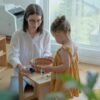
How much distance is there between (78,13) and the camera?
3055 millimetres

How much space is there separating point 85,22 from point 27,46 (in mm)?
1187

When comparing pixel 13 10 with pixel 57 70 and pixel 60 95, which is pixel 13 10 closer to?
pixel 57 70

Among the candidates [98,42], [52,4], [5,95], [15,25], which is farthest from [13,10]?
[5,95]

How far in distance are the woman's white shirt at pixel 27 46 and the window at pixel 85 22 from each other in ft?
3.53

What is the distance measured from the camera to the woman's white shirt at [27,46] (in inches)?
81.0

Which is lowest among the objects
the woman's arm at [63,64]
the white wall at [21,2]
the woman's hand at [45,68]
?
the woman's hand at [45,68]

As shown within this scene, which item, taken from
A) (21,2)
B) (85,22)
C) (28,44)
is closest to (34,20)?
(28,44)

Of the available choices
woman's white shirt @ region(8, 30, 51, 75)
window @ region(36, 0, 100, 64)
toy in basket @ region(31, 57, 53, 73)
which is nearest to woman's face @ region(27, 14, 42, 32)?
woman's white shirt @ region(8, 30, 51, 75)

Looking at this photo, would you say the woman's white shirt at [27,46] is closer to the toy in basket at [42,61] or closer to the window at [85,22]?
the toy in basket at [42,61]

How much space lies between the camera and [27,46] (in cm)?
208

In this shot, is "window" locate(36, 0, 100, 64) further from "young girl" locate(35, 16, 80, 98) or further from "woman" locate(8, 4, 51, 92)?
"young girl" locate(35, 16, 80, 98)

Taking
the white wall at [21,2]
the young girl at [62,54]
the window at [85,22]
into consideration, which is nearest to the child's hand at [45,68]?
the young girl at [62,54]

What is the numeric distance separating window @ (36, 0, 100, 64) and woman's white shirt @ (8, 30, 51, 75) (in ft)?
3.53

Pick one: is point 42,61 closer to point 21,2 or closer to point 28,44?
point 28,44
